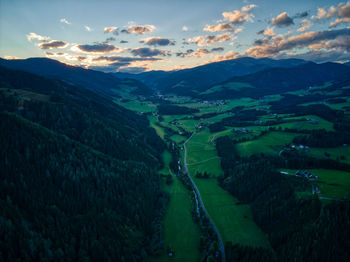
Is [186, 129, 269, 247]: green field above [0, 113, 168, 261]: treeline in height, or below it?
below

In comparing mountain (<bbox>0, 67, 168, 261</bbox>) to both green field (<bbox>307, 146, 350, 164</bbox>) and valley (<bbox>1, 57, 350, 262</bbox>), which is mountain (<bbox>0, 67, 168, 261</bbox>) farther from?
green field (<bbox>307, 146, 350, 164</bbox>)

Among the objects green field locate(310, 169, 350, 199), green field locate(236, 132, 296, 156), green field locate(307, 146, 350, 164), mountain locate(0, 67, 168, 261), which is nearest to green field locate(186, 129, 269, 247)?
mountain locate(0, 67, 168, 261)

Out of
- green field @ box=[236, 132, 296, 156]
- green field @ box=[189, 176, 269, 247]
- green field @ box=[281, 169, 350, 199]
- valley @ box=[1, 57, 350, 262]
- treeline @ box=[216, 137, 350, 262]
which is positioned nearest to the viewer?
treeline @ box=[216, 137, 350, 262]

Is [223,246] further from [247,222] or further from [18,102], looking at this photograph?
[18,102]

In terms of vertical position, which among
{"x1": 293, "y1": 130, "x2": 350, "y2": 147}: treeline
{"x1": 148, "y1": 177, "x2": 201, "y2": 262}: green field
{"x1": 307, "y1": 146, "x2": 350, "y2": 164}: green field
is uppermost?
{"x1": 293, "y1": 130, "x2": 350, "y2": 147}: treeline

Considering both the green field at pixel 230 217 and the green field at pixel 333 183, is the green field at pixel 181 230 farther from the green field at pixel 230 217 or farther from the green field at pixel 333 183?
the green field at pixel 333 183

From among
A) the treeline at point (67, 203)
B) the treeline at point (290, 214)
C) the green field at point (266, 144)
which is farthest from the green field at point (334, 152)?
the treeline at point (67, 203)
